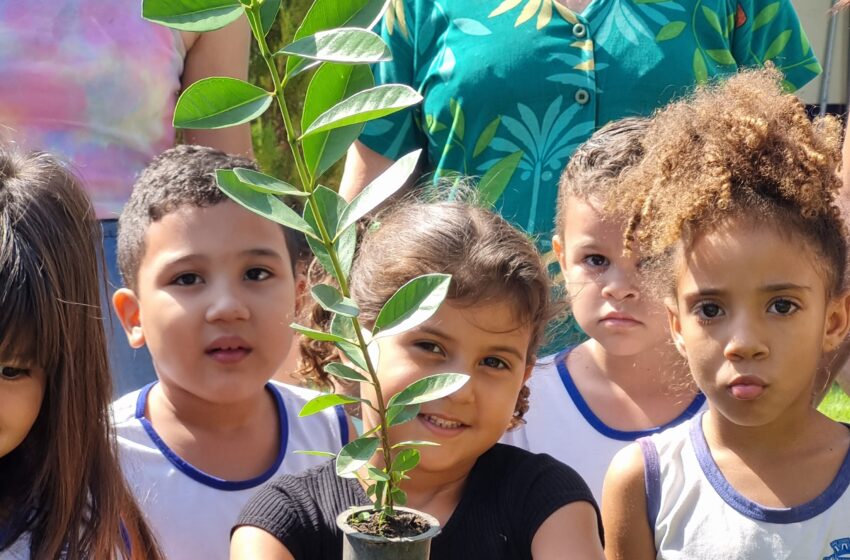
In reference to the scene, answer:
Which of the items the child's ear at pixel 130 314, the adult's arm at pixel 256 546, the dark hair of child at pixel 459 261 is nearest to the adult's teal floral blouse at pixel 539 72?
the dark hair of child at pixel 459 261

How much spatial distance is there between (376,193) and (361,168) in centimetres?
194

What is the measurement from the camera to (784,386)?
1.87 m

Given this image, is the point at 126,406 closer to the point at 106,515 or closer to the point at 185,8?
the point at 106,515

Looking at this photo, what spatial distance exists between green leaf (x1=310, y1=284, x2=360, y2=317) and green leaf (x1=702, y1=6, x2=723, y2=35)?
1.94m

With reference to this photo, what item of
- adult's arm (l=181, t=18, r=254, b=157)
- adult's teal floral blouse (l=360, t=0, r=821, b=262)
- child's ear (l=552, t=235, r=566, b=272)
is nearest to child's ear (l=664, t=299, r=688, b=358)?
child's ear (l=552, t=235, r=566, b=272)

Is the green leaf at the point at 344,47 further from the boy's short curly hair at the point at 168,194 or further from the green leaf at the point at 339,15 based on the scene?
the boy's short curly hair at the point at 168,194

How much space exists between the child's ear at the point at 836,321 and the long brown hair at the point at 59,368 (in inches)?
48.6

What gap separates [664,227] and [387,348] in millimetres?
536

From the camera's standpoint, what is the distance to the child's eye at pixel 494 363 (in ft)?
6.44

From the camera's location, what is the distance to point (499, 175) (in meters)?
2.68

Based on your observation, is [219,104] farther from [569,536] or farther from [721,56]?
[721,56]

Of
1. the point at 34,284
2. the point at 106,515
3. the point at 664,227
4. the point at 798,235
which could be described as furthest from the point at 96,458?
the point at 798,235

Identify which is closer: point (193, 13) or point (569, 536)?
point (193, 13)

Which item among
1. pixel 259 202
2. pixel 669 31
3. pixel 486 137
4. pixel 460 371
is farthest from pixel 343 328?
pixel 669 31
